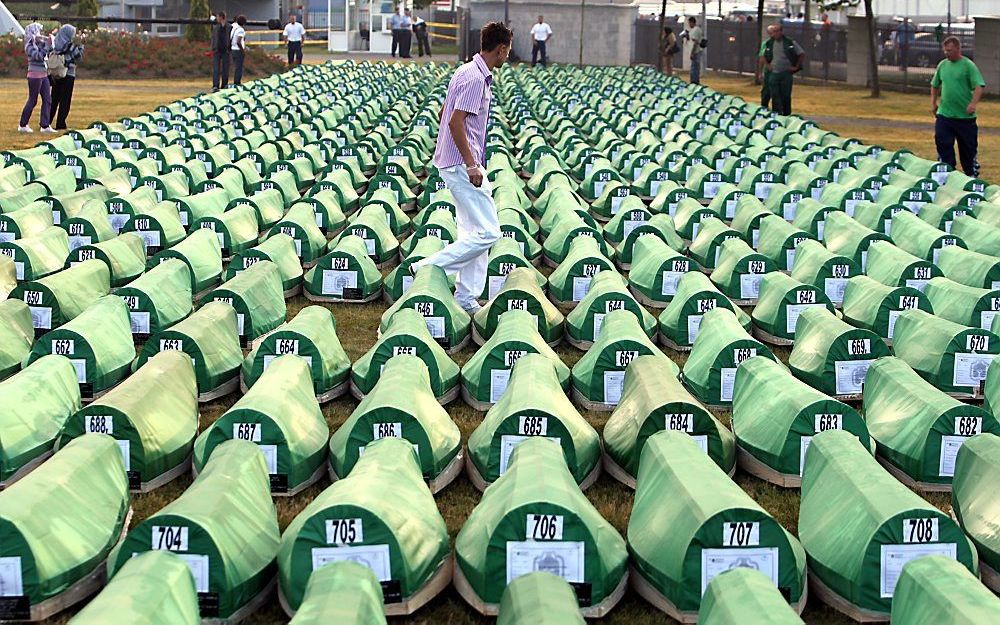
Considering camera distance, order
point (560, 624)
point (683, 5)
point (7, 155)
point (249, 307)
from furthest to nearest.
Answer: point (683, 5) < point (7, 155) < point (249, 307) < point (560, 624)

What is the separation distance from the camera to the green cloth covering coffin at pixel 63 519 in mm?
5699

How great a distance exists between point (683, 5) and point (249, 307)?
241 ft

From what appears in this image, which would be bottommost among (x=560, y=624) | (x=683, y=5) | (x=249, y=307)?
(x=560, y=624)

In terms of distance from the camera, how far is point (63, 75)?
24.9 meters

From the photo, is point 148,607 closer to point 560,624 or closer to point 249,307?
point 560,624

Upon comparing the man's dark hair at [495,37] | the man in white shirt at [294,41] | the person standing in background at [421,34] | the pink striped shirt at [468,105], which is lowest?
the pink striped shirt at [468,105]

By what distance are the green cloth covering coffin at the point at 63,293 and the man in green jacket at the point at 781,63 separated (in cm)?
1771

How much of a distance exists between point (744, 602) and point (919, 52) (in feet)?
151

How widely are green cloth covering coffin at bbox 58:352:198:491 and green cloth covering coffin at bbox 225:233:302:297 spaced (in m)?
3.24

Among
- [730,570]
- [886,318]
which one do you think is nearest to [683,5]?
[886,318]

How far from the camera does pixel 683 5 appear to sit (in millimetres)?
80125

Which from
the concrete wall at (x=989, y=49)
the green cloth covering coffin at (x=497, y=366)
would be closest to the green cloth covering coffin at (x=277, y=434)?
the green cloth covering coffin at (x=497, y=366)

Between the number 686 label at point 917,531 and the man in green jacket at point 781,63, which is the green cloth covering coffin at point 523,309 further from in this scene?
the man in green jacket at point 781,63

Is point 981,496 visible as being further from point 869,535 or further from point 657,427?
point 657,427
